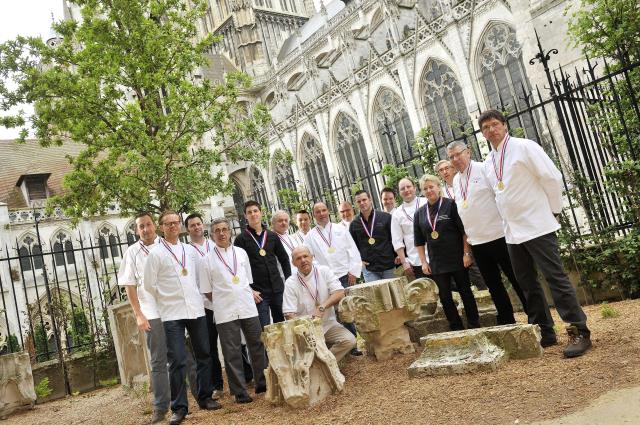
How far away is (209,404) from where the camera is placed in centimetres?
442

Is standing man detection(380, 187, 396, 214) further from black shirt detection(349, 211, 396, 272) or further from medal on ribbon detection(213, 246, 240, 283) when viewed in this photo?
medal on ribbon detection(213, 246, 240, 283)

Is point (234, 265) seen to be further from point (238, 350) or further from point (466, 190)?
point (466, 190)

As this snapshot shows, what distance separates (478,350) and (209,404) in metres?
2.32

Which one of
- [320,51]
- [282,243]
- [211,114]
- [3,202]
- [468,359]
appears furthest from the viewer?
[320,51]

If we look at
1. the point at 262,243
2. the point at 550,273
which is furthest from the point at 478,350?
the point at 262,243

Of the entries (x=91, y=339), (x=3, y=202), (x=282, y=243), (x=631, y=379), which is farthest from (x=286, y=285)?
(x=3, y=202)

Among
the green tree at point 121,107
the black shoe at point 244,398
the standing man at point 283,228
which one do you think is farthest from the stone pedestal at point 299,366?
the green tree at point 121,107

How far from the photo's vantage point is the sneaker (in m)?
3.50

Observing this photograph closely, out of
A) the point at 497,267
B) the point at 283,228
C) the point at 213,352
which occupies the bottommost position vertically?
the point at 213,352

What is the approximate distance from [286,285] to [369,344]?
1.01m

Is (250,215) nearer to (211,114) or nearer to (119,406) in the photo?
(119,406)

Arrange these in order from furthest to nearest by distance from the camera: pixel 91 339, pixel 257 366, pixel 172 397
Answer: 1. pixel 91 339
2. pixel 257 366
3. pixel 172 397

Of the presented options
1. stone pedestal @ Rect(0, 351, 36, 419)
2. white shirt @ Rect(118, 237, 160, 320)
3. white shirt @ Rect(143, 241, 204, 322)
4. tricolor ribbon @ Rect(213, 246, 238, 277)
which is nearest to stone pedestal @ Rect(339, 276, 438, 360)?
tricolor ribbon @ Rect(213, 246, 238, 277)

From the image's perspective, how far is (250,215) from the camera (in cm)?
499
